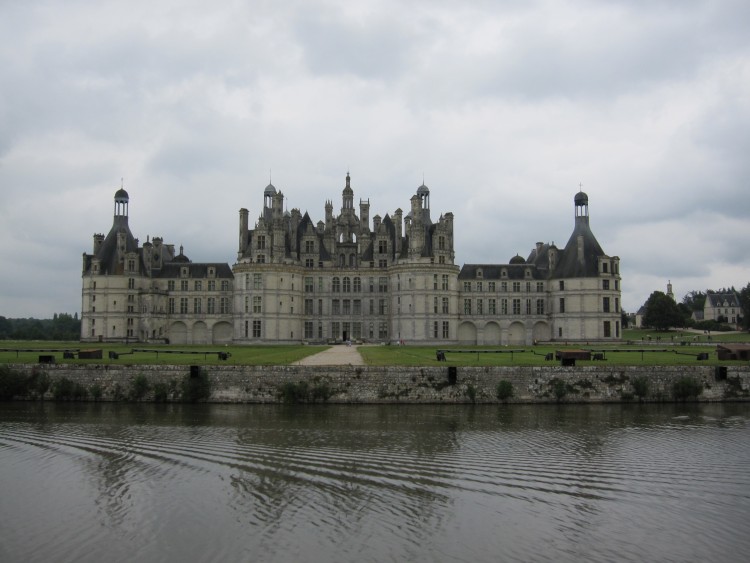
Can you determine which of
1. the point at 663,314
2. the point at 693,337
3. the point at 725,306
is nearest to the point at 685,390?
the point at 693,337

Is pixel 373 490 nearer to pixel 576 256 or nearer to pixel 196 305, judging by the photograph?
pixel 576 256

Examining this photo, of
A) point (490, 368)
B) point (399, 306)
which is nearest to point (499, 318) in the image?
point (399, 306)

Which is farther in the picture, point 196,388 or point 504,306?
point 504,306

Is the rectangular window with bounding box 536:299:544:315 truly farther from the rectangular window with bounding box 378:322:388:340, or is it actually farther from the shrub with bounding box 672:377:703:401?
the shrub with bounding box 672:377:703:401

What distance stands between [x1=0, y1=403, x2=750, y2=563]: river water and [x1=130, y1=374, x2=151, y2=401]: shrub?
6.66 metres

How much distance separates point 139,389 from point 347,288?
3950 cm

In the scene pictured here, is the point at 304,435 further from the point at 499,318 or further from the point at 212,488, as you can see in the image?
the point at 499,318

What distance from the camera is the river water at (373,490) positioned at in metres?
15.3

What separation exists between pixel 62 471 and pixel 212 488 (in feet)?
18.6

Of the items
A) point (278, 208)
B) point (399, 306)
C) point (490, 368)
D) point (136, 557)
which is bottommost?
point (136, 557)

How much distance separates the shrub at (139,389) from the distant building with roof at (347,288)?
32593 mm

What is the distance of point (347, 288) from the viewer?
76.1 metres

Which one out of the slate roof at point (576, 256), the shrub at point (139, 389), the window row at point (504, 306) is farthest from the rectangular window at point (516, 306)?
the shrub at point (139, 389)

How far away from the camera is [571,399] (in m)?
38.0
